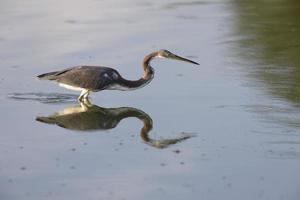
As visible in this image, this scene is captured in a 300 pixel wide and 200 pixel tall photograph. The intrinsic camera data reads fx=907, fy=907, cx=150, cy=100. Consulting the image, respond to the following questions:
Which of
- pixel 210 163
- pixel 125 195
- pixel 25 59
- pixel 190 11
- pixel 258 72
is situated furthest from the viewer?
pixel 190 11

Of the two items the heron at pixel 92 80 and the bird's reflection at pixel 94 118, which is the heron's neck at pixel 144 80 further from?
the bird's reflection at pixel 94 118

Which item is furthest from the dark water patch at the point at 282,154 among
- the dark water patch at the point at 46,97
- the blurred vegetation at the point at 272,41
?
the dark water patch at the point at 46,97

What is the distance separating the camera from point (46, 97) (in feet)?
35.5

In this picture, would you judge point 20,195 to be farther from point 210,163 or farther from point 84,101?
point 84,101

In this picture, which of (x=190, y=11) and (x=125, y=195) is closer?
(x=125, y=195)

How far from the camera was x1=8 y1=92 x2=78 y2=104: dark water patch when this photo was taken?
10.7 m

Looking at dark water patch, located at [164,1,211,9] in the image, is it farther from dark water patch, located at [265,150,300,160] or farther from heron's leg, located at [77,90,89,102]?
dark water patch, located at [265,150,300,160]

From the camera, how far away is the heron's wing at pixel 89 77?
410 inches

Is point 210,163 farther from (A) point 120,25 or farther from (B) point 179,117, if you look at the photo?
(A) point 120,25

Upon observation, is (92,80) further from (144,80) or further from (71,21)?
(71,21)

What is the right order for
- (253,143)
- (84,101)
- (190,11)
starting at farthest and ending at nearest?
(190,11)
(84,101)
(253,143)

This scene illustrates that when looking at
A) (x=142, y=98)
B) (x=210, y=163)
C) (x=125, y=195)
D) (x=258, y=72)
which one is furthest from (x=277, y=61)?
(x=125, y=195)

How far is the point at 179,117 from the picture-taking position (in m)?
9.73

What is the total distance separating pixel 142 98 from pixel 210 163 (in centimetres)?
273
